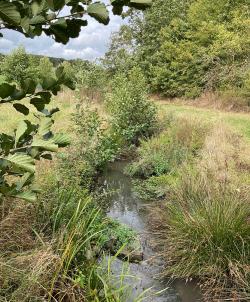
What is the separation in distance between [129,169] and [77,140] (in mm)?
2311

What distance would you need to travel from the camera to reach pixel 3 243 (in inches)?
163

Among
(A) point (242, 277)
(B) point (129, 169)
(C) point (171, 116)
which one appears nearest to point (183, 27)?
(C) point (171, 116)

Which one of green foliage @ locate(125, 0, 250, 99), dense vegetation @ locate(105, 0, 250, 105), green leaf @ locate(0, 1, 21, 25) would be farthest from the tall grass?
green foliage @ locate(125, 0, 250, 99)

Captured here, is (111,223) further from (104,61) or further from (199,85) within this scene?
(104,61)

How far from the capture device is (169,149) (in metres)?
11.1

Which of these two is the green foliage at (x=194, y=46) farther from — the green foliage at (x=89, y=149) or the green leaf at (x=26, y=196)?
the green leaf at (x=26, y=196)

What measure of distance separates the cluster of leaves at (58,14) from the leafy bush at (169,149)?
8.15 meters

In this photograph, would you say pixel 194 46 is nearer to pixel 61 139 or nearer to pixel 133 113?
pixel 133 113

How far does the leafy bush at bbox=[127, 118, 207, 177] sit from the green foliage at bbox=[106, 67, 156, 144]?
1.04 meters

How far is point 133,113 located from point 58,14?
13.0 meters

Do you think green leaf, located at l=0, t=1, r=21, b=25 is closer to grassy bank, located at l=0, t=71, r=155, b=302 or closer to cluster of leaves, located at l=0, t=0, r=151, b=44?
cluster of leaves, located at l=0, t=0, r=151, b=44

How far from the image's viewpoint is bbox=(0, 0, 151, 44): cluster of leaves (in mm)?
1204

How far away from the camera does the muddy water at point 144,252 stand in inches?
209

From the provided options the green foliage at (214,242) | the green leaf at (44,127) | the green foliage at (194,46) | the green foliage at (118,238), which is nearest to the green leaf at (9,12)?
the green leaf at (44,127)
